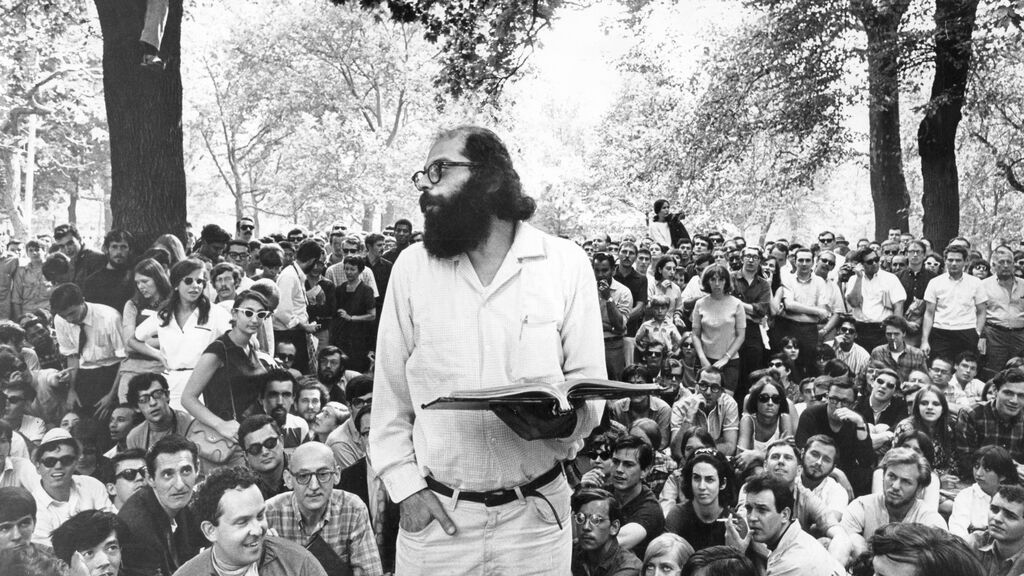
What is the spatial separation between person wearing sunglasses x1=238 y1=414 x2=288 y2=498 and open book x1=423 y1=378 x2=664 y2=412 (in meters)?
3.06

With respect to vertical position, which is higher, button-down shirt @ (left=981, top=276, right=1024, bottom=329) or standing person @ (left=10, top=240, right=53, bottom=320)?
standing person @ (left=10, top=240, right=53, bottom=320)

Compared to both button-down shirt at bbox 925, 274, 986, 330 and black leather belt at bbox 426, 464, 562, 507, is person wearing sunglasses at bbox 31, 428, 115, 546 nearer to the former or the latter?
black leather belt at bbox 426, 464, 562, 507

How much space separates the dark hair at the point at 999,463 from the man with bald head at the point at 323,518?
3315 mm

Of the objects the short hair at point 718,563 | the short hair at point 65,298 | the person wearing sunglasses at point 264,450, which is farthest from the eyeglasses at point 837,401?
the short hair at point 65,298

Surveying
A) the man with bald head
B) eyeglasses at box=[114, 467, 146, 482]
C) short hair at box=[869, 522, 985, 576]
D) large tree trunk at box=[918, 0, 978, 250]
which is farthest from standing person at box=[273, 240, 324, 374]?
large tree trunk at box=[918, 0, 978, 250]

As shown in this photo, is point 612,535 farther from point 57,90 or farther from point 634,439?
point 57,90

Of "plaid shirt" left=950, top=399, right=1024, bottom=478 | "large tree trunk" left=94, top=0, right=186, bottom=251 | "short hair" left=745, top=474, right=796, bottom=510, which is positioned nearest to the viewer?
"short hair" left=745, top=474, right=796, bottom=510

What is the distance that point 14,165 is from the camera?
17.7 metres

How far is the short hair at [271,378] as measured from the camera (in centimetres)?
516

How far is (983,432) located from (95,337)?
5.64 m

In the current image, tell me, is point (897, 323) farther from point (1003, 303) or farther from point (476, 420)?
point (476, 420)

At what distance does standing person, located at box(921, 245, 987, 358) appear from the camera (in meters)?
8.30

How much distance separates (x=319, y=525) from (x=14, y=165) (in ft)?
53.2

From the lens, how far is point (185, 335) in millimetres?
5164
